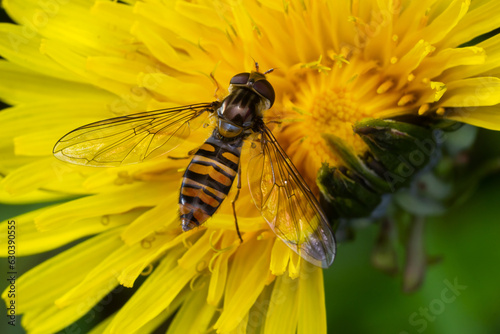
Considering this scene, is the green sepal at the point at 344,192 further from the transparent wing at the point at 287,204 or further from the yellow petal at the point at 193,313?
the yellow petal at the point at 193,313

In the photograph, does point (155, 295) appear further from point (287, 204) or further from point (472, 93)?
point (472, 93)

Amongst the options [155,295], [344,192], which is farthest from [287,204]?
[155,295]

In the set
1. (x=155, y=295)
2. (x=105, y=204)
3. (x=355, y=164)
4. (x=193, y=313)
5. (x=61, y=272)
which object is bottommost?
(x=193, y=313)

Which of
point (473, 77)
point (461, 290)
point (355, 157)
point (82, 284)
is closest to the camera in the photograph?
point (355, 157)

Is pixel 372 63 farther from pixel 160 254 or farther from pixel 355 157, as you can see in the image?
pixel 160 254

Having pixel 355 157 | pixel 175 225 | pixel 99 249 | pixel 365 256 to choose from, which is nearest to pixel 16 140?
pixel 99 249

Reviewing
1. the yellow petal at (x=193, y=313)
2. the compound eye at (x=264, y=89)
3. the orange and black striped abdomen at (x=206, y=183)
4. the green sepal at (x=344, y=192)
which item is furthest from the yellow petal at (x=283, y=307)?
the compound eye at (x=264, y=89)
